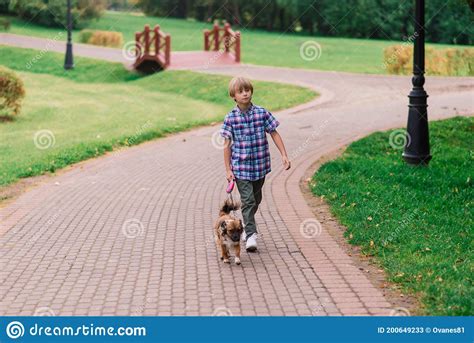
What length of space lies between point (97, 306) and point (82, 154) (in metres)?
8.67

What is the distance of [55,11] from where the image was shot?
51938 millimetres

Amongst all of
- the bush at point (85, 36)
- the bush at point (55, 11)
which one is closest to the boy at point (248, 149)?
the bush at point (85, 36)

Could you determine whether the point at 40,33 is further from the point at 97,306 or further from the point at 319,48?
the point at 97,306

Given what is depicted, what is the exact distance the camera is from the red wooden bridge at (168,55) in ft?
105

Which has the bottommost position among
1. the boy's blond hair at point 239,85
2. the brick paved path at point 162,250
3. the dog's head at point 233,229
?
the brick paved path at point 162,250

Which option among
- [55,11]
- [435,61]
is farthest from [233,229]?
[55,11]

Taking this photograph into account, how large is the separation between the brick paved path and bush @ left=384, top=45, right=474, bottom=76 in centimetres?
1472

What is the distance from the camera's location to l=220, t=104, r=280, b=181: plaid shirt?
716 cm

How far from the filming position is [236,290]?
20.0ft

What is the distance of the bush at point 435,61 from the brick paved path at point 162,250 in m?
14.7

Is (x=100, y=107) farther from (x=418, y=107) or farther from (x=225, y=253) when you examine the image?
(x=225, y=253)

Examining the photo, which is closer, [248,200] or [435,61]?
[248,200]

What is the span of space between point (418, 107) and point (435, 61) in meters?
18.5

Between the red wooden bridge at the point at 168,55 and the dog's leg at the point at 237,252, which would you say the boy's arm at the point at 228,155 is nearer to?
the dog's leg at the point at 237,252
